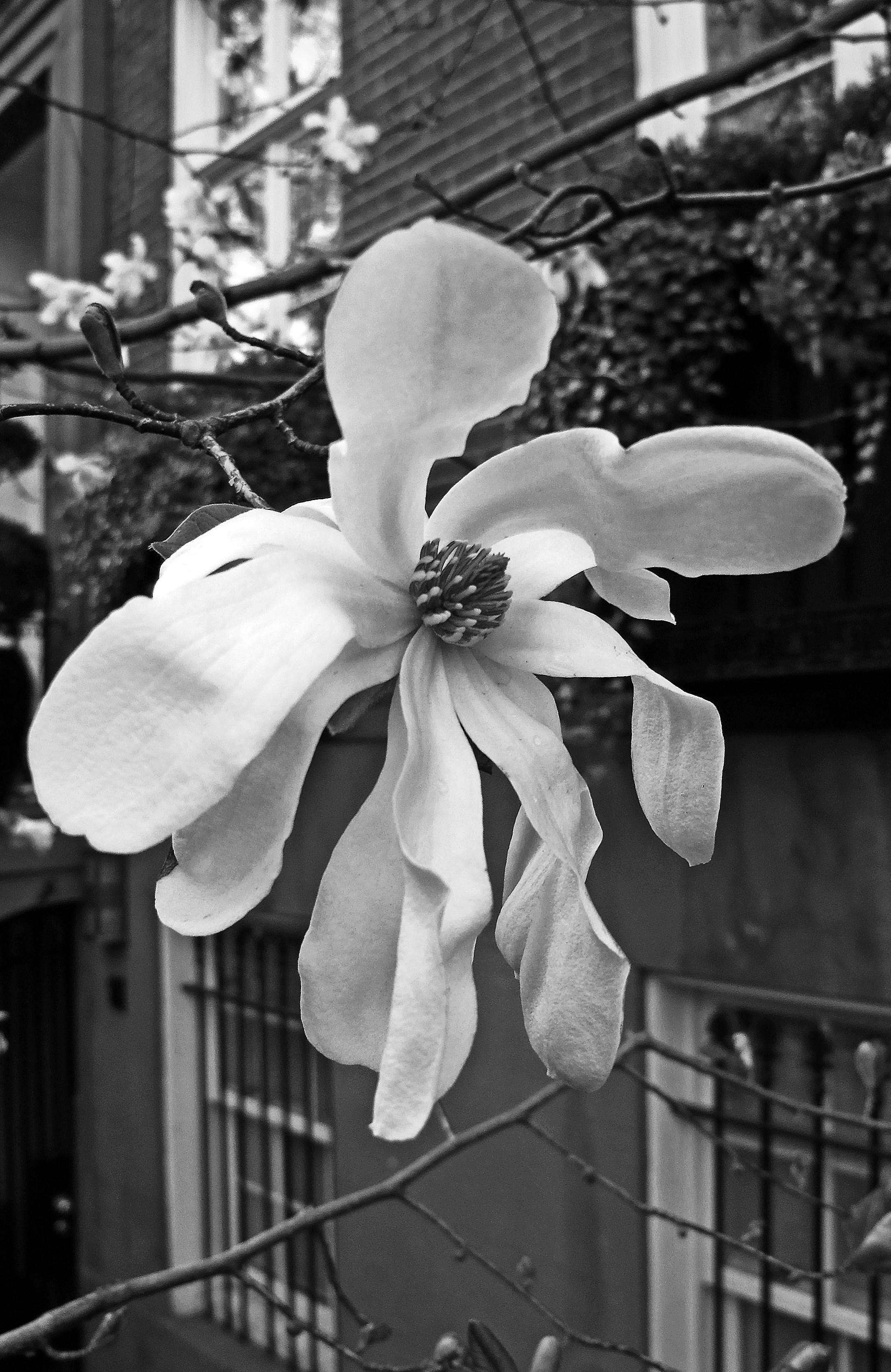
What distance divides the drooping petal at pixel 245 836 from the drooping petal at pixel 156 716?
5cm

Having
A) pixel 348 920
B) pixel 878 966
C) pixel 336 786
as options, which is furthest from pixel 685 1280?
pixel 348 920

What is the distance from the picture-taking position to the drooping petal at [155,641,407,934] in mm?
446

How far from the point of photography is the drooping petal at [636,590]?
1.73ft

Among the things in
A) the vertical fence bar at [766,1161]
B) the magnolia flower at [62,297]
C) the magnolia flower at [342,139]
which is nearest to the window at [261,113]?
the magnolia flower at [342,139]

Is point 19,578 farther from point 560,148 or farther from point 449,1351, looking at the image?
point 449,1351

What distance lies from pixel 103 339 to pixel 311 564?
9.4 inches

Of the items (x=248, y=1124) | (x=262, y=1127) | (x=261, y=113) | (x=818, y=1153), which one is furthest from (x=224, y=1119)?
(x=261, y=113)

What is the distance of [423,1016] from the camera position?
16.2 inches

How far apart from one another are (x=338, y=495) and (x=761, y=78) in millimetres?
2416

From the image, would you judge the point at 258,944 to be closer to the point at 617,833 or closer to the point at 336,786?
the point at 336,786

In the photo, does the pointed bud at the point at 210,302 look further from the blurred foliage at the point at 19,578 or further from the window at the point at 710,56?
the blurred foliage at the point at 19,578

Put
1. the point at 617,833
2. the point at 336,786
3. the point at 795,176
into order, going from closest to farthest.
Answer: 1. the point at 795,176
2. the point at 617,833
3. the point at 336,786

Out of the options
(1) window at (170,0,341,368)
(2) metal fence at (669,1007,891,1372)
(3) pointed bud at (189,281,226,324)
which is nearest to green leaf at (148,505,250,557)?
(3) pointed bud at (189,281,226,324)

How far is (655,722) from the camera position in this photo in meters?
0.51
